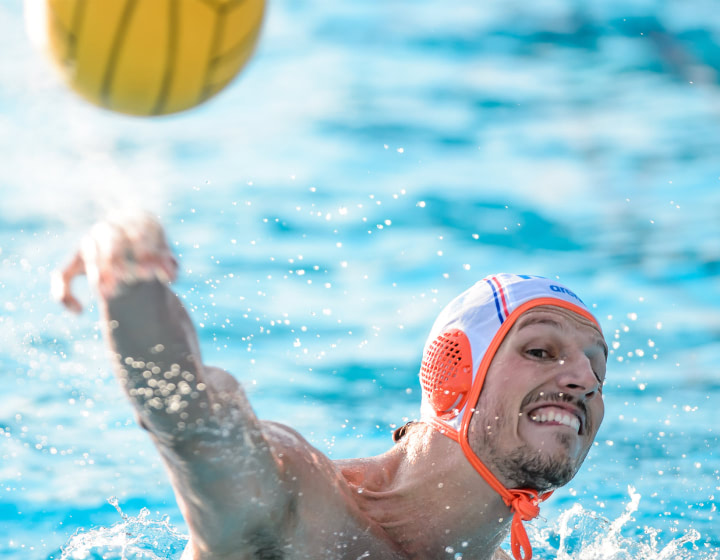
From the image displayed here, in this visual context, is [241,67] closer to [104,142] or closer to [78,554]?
[104,142]

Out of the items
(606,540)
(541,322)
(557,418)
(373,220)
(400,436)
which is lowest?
(606,540)

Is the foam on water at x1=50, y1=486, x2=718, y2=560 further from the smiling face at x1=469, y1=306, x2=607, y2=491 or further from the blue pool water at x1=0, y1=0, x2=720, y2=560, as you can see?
the smiling face at x1=469, y1=306, x2=607, y2=491

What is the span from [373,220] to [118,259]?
4741mm

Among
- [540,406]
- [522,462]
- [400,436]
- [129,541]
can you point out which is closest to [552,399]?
[540,406]

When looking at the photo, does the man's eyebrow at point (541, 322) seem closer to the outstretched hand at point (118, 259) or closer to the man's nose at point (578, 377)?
the man's nose at point (578, 377)

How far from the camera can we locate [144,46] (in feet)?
9.50

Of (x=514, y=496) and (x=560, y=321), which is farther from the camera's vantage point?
(x=560, y=321)

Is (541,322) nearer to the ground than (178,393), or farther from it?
nearer to the ground

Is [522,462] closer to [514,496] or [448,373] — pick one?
[514,496]

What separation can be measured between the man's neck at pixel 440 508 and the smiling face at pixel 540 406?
0.14 metres

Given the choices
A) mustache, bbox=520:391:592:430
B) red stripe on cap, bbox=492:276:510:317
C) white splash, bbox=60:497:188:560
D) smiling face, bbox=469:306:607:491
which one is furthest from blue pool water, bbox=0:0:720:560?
mustache, bbox=520:391:592:430

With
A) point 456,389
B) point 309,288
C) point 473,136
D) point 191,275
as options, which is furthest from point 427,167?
point 456,389

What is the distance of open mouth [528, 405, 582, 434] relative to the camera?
3967 mm

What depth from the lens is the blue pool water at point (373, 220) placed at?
6363 mm
